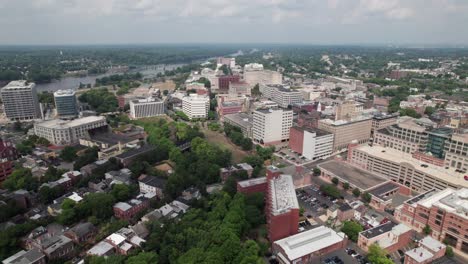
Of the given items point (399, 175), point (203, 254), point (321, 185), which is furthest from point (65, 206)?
point (399, 175)

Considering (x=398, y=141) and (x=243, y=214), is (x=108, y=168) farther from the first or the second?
(x=398, y=141)

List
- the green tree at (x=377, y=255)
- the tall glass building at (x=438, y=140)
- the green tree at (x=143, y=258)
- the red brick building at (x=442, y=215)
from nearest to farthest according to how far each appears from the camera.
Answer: the green tree at (x=143, y=258)
the green tree at (x=377, y=255)
the red brick building at (x=442, y=215)
the tall glass building at (x=438, y=140)

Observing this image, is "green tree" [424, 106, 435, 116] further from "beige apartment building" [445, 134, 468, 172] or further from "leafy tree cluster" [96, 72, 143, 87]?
"leafy tree cluster" [96, 72, 143, 87]

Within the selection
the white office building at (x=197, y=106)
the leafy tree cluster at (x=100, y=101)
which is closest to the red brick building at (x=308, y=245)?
the white office building at (x=197, y=106)

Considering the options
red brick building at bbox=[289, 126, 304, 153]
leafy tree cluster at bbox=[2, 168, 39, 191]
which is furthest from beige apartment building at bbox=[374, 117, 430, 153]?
leafy tree cluster at bbox=[2, 168, 39, 191]

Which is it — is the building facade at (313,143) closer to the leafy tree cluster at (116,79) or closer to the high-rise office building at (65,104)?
the high-rise office building at (65,104)

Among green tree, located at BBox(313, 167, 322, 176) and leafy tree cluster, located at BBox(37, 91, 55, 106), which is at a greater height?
leafy tree cluster, located at BBox(37, 91, 55, 106)

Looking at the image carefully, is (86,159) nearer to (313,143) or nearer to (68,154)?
(68,154)
